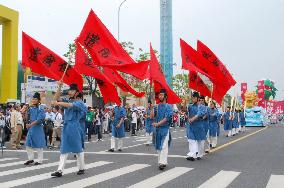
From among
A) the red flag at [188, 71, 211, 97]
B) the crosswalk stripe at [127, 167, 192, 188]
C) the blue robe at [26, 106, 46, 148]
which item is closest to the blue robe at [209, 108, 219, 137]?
the red flag at [188, 71, 211, 97]

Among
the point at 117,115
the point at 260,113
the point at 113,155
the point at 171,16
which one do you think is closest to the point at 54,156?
the point at 113,155

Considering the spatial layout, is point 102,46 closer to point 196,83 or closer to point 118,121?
point 196,83

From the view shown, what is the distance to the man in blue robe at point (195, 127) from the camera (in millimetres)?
12602

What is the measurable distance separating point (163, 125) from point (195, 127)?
2514 millimetres

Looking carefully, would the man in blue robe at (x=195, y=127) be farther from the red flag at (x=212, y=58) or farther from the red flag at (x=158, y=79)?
the red flag at (x=212, y=58)

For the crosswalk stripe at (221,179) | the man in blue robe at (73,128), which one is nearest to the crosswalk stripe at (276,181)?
the crosswalk stripe at (221,179)

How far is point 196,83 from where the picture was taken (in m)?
14.3

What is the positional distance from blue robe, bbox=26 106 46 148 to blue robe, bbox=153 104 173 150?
271 cm

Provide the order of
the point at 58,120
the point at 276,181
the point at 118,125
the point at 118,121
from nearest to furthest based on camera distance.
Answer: the point at 276,181, the point at 118,125, the point at 118,121, the point at 58,120

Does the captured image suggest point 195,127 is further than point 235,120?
No

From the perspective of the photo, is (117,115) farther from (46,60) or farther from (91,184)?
(91,184)

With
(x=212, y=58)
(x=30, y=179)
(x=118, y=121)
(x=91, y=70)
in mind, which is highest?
(x=212, y=58)

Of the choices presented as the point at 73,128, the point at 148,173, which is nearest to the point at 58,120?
the point at 73,128

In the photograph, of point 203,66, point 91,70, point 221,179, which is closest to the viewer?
point 221,179
